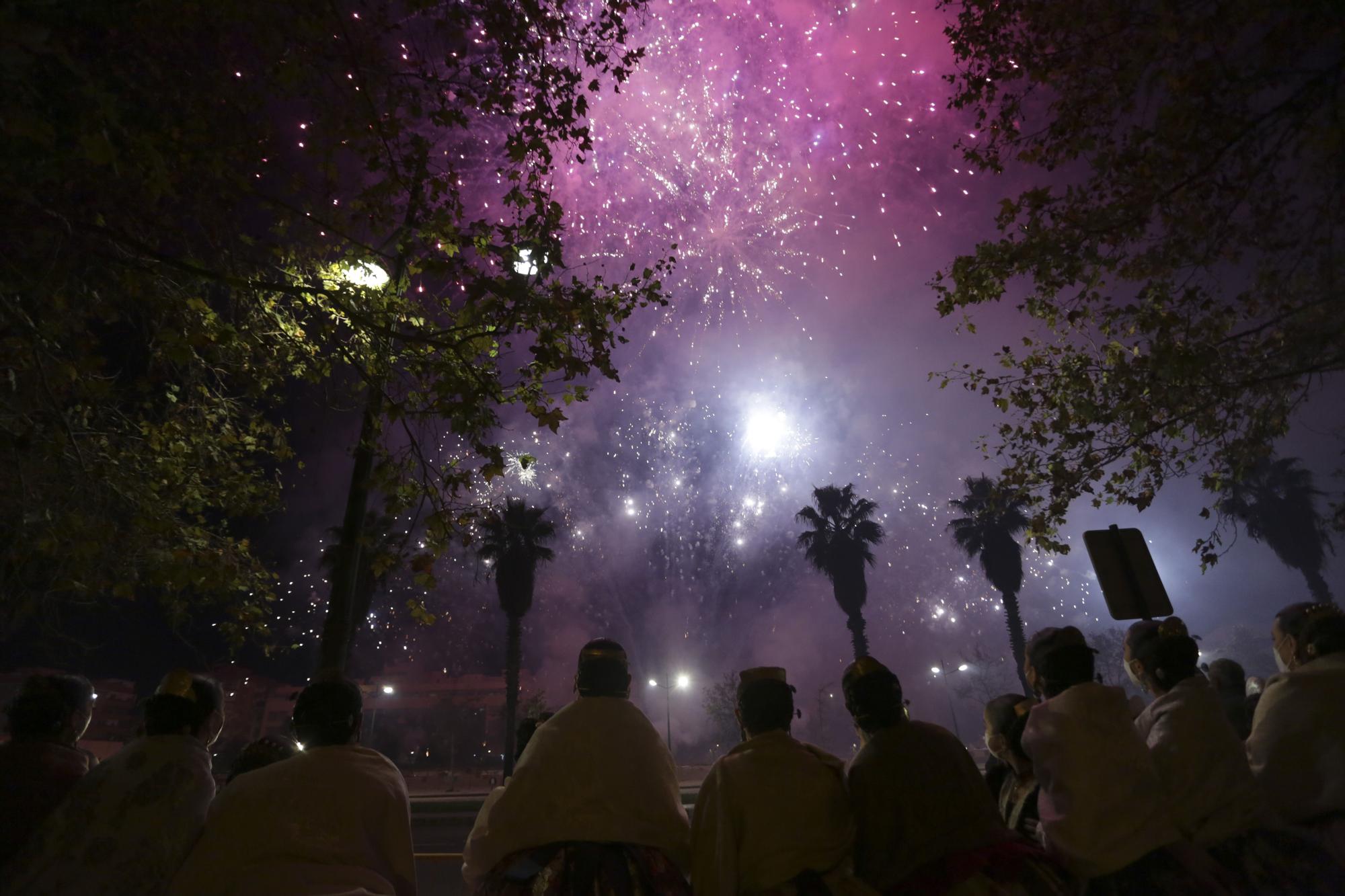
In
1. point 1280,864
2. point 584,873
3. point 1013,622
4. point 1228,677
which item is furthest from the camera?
point 1013,622

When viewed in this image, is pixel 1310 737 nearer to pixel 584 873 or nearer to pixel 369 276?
pixel 584 873

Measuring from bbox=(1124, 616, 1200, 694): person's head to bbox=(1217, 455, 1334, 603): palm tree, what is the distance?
4496 centimetres

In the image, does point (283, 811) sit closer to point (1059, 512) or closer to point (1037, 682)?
point (1037, 682)

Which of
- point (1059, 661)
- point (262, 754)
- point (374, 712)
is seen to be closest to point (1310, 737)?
point (1059, 661)

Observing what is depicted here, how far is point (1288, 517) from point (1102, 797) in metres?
49.6

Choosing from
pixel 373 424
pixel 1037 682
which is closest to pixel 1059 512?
pixel 1037 682

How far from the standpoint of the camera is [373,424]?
6.28 metres

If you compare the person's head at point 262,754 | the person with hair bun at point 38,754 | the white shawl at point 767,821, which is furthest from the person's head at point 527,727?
the person with hair bun at point 38,754

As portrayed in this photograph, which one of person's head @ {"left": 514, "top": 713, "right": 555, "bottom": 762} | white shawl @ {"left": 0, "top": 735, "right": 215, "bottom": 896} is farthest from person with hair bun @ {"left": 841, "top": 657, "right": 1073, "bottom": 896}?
white shawl @ {"left": 0, "top": 735, "right": 215, "bottom": 896}

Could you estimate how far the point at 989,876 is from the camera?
3.10 metres

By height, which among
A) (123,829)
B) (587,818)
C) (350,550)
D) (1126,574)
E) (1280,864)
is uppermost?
(350,550)

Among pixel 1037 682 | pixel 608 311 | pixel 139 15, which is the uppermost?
pixel 139 15

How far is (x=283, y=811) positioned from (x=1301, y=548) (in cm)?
5265

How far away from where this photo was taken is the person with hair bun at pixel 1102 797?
3.14 m
